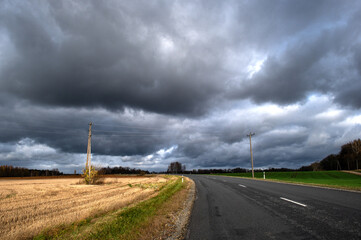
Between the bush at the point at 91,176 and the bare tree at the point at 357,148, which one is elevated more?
the bare tree at the point at 357,148

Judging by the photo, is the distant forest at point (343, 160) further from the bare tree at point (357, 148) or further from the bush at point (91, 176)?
the bush at point (91, 176)

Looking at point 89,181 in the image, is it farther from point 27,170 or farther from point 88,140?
point 27,170

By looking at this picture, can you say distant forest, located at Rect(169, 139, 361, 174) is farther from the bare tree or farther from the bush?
the bush

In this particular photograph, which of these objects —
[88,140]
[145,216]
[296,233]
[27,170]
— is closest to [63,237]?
[145,216]

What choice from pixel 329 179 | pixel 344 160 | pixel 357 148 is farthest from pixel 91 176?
pixel 344 160

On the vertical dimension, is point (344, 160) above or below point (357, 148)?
below

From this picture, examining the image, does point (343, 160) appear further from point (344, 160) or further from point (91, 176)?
point (91, 176)

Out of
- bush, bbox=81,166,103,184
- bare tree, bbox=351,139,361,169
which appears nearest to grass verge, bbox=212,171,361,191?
bush, bbox=81,166,103,184

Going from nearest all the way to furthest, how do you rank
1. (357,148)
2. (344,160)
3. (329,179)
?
(329,179) < (357,148) < (344,160)

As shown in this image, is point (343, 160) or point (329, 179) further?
point (343, 160)

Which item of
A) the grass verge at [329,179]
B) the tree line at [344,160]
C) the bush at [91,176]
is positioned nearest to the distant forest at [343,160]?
the tree line at [344,160]

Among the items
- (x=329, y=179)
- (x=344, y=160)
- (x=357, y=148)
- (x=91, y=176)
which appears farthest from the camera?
(x=344, y=160)

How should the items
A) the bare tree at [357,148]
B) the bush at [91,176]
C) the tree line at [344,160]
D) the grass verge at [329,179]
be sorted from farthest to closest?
the tree line at [344,160] < the bare tree at [357,148] < the bush at [91,176] < the grass verge at [329,179]

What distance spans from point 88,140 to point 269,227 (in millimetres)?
32590
